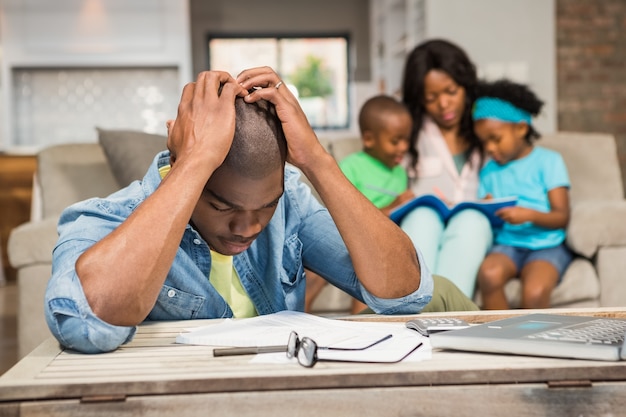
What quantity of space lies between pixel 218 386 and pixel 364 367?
6.5 inches

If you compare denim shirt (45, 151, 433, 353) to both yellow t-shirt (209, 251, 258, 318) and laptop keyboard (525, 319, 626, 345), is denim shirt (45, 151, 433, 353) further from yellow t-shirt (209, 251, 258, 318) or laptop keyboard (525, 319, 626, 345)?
laptop keyboard (525, 319, 626, 345)

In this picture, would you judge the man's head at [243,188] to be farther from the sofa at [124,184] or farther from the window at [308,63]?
the window at [308,63]

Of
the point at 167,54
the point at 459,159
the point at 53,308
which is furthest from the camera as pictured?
the point at 167,54

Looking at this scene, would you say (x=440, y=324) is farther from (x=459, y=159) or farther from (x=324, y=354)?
(x=459, y=159)

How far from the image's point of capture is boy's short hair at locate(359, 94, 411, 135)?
2805mm

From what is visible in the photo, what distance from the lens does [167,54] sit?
232 inches

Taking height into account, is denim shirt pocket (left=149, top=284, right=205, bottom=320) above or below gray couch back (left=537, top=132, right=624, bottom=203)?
below

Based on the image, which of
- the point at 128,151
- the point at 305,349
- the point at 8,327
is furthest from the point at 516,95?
the point at 8,327

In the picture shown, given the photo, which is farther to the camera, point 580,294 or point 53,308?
point 580,294

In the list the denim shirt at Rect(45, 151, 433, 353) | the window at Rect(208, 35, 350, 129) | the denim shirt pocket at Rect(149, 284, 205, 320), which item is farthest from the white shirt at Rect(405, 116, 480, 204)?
the window at Rect(208, 35, 350, 129)

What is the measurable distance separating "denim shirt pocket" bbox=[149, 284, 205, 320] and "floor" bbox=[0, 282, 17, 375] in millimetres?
1783

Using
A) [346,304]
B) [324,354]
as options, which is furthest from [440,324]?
[346,304]

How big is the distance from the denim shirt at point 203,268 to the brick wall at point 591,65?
3.94 meters

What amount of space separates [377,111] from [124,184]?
0.92 m
